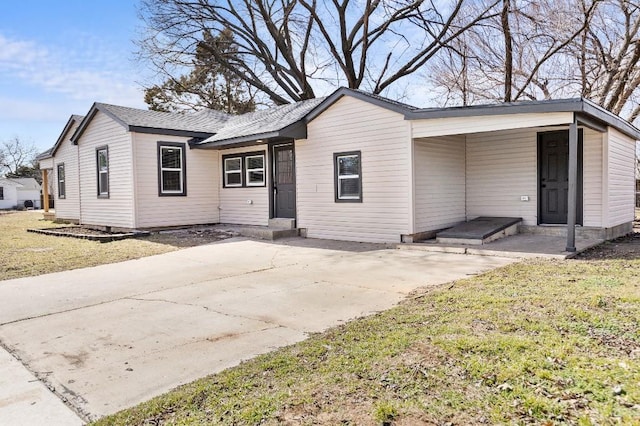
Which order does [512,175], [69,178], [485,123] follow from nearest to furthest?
[485,123], [512,175], [69,178]

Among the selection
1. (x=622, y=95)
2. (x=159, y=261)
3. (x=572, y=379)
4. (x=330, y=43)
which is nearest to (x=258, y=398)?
(x=572, y=379)

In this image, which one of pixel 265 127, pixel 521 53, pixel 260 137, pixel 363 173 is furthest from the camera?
pixel 521 53

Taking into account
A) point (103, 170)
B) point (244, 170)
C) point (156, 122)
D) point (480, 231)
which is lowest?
point (480, 231)

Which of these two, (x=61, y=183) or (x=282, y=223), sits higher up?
(x=61, y=183)

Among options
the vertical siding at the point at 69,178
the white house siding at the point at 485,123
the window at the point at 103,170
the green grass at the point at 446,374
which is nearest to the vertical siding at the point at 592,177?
the white house siding at the point at 485,123

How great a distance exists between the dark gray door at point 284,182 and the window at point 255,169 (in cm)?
59

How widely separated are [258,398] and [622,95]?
62.9 ft

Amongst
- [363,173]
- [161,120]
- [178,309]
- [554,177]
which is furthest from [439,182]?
[161,120]

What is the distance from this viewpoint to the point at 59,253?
9758mm


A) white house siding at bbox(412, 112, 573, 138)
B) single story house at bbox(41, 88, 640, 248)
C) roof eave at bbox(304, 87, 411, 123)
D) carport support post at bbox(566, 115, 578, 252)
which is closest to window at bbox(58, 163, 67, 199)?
single story house at bbox(41, 88, 640, 248)

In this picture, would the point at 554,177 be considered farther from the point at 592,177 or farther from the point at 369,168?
the point at 369,168

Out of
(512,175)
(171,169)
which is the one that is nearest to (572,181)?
(512,175)

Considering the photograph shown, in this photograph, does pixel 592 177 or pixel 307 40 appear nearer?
pixel 592 177

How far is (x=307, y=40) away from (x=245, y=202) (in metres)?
15.0
